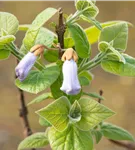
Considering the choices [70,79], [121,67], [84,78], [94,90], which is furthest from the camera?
[94,90]

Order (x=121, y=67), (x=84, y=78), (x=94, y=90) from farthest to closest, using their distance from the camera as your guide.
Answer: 1. (x=94, y=90)
2. (x=84, y=78)
3. (x=121, y=67)

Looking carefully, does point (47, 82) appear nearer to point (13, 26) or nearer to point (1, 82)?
point (13, 26)

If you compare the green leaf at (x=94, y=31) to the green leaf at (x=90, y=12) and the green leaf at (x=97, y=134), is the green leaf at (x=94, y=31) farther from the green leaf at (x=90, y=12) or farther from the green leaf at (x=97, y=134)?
the green leaf at (x=97, y=134)

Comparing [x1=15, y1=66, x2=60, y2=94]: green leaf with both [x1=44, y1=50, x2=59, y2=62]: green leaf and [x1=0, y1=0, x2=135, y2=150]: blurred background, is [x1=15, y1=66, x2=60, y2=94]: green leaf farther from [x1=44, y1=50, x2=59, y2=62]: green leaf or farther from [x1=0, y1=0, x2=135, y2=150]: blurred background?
[x1=0, y1=0, x2=135, y2=150]: blurred background

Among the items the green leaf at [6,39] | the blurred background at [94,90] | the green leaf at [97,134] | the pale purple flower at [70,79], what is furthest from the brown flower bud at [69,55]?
the blurred background at [94,90]

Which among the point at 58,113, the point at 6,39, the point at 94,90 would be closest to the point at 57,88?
the point at 58,113

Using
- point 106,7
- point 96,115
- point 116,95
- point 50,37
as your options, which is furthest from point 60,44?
point 106,7

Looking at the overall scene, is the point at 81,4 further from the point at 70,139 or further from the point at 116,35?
the point at 70,139
